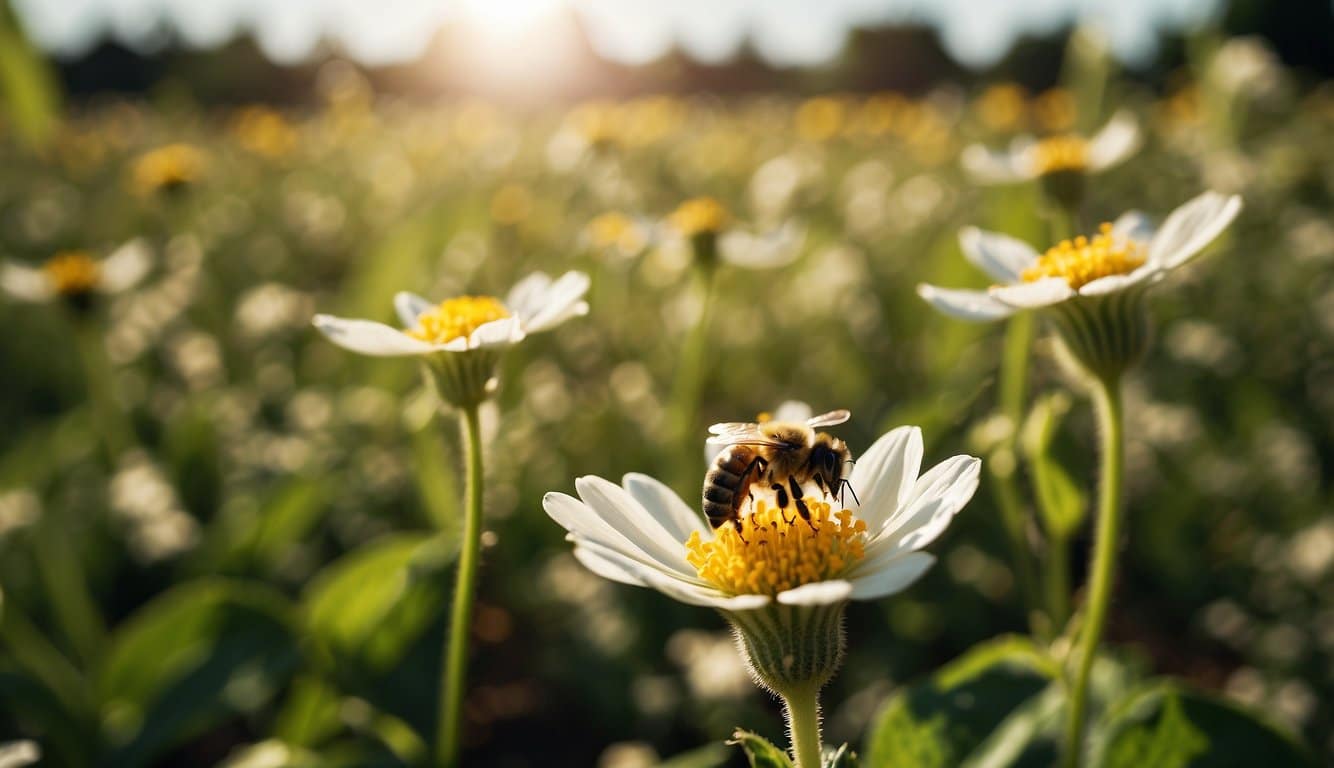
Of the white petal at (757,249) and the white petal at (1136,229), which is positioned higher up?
the white petal at (1136,229)

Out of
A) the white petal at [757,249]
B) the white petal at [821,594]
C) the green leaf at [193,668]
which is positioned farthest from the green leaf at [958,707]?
the white petal at [757,249]

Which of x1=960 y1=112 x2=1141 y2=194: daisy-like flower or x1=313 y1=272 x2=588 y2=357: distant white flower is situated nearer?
x1=313 y1=272 x2=588 y2=357: distant white flower

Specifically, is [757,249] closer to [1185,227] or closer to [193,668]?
[1185,227]

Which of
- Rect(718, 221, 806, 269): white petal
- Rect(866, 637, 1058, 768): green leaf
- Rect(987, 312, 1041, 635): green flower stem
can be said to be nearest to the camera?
Rect(866, 637, 1058, 768): green leaf

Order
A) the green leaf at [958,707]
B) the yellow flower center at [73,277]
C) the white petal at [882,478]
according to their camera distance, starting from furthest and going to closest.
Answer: the yellow flower center at [73,277]
the green leaf at [958,707]
the white petal at [882,478]

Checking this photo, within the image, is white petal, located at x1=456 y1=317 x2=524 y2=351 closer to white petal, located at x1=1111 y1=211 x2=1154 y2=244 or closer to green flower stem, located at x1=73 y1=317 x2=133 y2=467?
white petal, located at x1=1111 y1=211 x2=1154 y2=244

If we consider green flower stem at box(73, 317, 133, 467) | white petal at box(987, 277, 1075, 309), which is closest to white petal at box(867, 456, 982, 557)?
white petal at box(987, 277, 1075, 309)

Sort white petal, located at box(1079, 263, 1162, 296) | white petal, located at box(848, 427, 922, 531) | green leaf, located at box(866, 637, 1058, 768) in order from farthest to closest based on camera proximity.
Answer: green leaf, located at box(866, 637, 1058, 768) < white petal, located at box(1079, 263, 1162, 296) < white petal, located at box(848, 427, 922, 531)

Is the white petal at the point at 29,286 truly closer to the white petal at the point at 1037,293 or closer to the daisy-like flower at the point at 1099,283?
the daisy-like flower at the point at 1099,283
